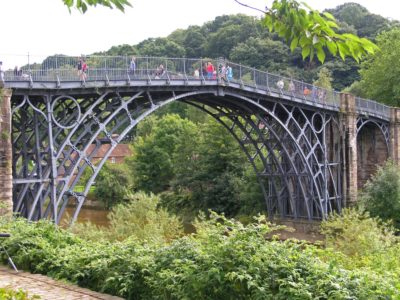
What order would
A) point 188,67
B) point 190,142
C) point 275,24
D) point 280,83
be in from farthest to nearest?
1. point 190,142
2. point 280,83
3. point 188,67
4. point 275,24

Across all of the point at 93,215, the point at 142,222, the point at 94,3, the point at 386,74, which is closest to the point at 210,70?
the point at 142,222

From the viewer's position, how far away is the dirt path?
286 inches

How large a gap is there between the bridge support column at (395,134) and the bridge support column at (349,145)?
494 cm

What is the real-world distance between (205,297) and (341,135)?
25.1 meters

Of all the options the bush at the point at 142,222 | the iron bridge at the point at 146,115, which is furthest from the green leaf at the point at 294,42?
the bush at the point at 142,222

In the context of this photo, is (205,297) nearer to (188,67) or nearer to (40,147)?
(40,147)

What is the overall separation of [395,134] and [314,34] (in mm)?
33113

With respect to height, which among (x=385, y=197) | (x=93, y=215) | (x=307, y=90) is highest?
(x=307, y=90)

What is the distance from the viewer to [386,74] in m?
43.8

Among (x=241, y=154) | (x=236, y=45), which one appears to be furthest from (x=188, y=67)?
(x=236, y=45)

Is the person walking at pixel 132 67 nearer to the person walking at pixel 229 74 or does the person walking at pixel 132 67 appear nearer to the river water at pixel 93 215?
the person walking at pixel 229 74

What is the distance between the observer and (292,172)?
29094 mm

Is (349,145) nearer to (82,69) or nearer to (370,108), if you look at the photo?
(370,108)

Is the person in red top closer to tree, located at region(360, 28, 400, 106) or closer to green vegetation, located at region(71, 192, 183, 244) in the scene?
green vegetation, located at region(71, 192, 183, 244)
